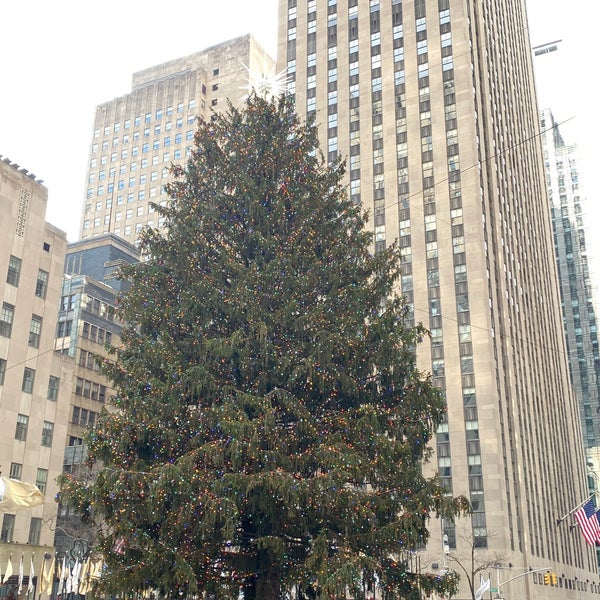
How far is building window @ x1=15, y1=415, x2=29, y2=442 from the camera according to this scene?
51.8m

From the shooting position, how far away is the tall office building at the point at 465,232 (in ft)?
245

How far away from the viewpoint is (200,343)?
21.4 m

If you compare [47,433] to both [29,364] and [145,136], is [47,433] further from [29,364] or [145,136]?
[145,136]

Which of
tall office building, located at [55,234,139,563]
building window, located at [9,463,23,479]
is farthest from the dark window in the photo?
tall office building, located at [55,234,139,563]

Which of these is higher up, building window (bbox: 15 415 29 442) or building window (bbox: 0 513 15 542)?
building window (bbox: 15 415 29 442)

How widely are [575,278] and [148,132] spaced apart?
89651 millimetres

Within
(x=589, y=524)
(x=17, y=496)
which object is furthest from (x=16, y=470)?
(x=589, y=524)

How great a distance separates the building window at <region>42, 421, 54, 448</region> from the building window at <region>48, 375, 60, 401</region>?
6.36 ft

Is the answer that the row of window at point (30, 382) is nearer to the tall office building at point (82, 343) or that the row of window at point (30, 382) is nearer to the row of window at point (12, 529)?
the row of window at point (12, 529)

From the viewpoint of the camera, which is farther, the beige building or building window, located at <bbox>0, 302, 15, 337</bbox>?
building window, located at <bbox>0, 302, 15, 337</bbox>

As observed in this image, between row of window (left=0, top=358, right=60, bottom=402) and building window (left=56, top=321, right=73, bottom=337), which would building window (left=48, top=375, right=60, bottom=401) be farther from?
building window (left=56, top=321, right=73, bottom=337)

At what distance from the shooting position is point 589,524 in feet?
149

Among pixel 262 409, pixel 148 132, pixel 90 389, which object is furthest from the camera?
pixel 148 132

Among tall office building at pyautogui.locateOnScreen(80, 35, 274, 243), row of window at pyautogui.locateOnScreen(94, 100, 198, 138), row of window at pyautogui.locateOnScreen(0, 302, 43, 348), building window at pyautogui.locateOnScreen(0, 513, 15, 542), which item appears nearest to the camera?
building window at pyautogui.locateOnScreen(0, 513, 15, 542)
